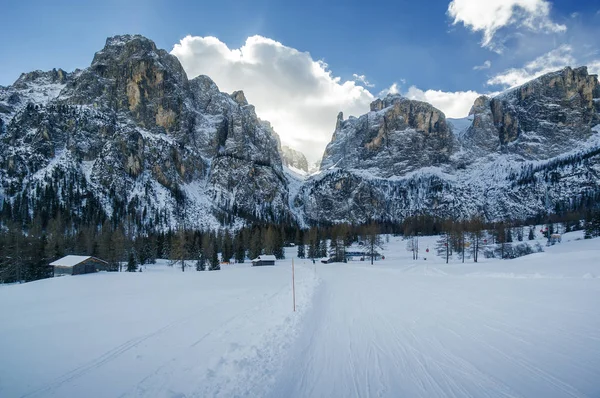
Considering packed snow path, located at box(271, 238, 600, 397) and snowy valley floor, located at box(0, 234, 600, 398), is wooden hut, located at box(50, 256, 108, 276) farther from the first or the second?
packed snow path, located at box(271, 238, 600, 397)

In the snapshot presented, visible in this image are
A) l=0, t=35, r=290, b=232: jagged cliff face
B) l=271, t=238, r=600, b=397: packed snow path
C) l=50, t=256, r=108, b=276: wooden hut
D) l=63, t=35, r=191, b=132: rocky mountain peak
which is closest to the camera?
l=271, t=238, r=600, b=397: packed snow path

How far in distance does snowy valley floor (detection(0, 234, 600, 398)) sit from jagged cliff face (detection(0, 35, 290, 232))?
4915 inches

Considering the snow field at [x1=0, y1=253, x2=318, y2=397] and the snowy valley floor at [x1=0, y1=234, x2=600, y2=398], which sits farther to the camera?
the snow field at [x1=0, y1=253, x2=318, y2=397]

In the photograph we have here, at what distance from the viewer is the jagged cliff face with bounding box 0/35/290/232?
447 feet

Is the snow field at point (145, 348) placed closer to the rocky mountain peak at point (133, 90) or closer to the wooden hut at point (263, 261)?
the wooden hut at point (263, 261)

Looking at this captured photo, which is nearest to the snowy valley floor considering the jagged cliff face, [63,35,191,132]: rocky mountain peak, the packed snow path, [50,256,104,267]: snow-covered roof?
the packed snow path

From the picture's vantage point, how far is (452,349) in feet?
32.8

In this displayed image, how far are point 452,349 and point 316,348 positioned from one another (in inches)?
195

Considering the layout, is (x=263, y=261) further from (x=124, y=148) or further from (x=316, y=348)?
(x=124, y=148)

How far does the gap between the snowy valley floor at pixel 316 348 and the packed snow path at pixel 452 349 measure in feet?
0.18

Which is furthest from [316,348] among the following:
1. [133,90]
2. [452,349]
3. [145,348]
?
[133,90]

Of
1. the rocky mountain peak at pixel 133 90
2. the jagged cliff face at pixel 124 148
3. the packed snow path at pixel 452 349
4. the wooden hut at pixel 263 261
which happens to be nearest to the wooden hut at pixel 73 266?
the wooden hut at pixel 263 261

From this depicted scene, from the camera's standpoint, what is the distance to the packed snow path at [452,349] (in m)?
7.31

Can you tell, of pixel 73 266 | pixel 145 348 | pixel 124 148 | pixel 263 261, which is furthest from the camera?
pixel 124 148
